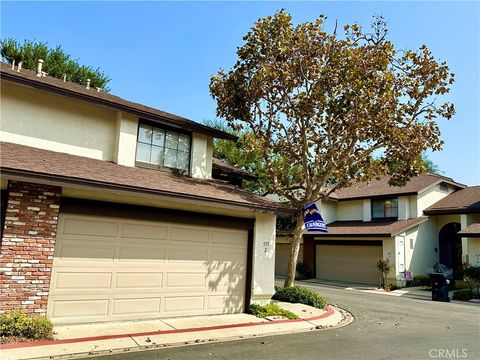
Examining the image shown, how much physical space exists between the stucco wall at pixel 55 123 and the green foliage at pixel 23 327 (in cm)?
479

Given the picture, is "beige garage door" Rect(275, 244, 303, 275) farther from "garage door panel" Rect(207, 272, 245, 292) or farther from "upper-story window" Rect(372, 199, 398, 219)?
"garage door panel" Rect(207, 272, 245, 292)

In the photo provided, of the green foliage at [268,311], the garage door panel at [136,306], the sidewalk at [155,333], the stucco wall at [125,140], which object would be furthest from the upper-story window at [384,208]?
the garage door panel at [136,306]

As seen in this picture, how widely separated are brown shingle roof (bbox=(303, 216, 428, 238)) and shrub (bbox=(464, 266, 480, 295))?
4279 mm

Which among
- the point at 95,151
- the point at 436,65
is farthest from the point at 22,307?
the point at 436,65

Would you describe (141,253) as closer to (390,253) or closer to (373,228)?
(390,253)

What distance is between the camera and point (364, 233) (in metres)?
24.4

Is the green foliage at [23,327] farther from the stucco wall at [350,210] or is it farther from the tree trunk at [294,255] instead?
the stucco wall at [350,210]

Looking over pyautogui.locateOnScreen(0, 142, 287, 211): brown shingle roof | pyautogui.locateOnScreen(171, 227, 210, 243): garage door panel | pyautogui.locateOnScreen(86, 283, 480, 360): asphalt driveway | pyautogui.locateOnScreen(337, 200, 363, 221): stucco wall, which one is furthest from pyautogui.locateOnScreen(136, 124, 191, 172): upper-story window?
pyautogui.locateOnScreen(337, 200, 363, 221): stucco wall

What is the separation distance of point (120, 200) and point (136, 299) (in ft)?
8.24

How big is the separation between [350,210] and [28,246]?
80.7 ft

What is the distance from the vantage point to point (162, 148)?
12.9 metres

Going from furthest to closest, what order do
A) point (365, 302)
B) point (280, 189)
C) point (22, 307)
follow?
point (365, 302) < point (280, 189) < point (22, 307)

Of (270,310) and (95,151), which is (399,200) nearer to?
(270,310)

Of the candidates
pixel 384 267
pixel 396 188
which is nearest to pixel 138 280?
pixel 384 267
